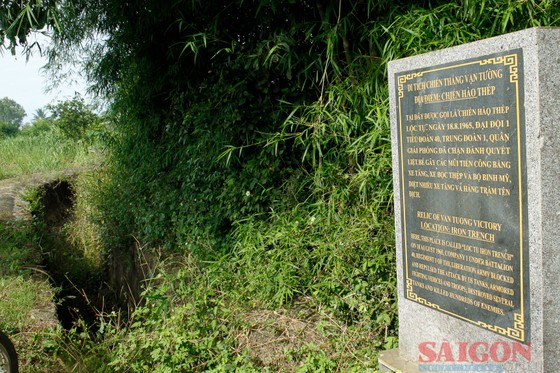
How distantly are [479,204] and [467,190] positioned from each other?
0.10 metres

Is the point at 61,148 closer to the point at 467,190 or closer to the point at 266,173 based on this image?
the point at 266,173

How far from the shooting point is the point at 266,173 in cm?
519

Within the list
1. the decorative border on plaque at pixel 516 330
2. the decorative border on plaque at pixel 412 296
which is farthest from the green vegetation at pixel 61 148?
the decorative border on plaque at pixel 516 330

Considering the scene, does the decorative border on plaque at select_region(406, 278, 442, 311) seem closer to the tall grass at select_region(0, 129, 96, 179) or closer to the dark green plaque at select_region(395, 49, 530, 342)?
the dark green plaque at select_region(395, 49, 530, 342)

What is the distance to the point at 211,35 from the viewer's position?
5184mm

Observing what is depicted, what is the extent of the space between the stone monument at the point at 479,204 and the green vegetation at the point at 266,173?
0.64 metres

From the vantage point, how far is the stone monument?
Answer: 252 centimetres

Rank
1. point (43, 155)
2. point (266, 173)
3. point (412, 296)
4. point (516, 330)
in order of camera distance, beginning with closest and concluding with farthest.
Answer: point (516, 330) → point (412, 296) → point (266, 173) → point (43, 155)

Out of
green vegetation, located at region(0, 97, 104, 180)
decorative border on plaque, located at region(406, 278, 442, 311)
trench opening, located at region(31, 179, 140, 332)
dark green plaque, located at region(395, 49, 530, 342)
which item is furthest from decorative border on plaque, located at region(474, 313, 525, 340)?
green vegetation, located at region(0, 97, 104, 180)

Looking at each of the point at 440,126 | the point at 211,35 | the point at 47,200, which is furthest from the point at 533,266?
the point at 47,200

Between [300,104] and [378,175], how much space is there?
4.06ft

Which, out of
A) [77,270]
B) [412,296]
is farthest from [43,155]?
[412,296]

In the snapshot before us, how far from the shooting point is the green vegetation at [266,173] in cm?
388

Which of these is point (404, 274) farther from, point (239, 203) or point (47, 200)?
point (47, 200)
